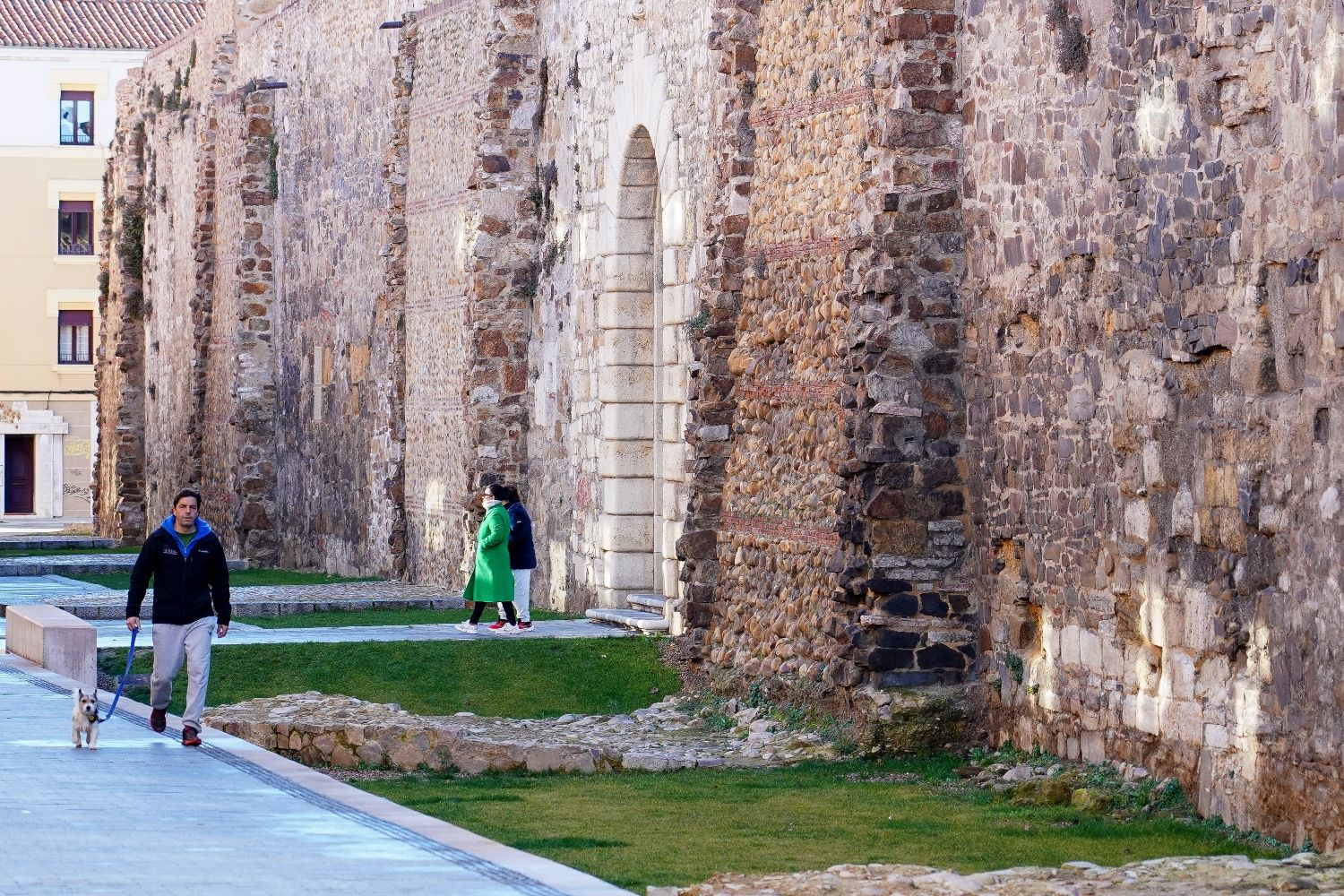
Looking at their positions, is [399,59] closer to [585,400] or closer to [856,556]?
[585,400]

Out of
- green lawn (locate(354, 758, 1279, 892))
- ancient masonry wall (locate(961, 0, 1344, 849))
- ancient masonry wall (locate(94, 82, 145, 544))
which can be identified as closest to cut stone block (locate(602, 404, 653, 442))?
ancient masonry wall (locate(961, 0, 1344, 849))

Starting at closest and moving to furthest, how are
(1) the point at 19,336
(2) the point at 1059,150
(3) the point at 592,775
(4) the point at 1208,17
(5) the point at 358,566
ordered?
(4) the point at 1208,17
(2) the point at 1059,150
(3) the point at 592,775
(5) the point at 358,566
(1) the point at 19,336

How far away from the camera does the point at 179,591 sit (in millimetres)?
12586

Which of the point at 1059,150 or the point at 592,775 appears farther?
the point at 592,775

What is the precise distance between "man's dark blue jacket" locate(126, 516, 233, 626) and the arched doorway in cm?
677

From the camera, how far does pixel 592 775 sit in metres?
12.2

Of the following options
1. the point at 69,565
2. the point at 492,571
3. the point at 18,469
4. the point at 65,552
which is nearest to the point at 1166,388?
the point at 492,571

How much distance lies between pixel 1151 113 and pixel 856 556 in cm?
332

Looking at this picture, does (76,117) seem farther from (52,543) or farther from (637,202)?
(637,202)

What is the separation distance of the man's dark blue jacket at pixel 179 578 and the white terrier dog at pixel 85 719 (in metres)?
0.93

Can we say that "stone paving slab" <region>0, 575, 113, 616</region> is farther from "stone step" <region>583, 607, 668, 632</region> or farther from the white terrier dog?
the white terrier dog

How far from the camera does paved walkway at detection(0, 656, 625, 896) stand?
779 centimetres

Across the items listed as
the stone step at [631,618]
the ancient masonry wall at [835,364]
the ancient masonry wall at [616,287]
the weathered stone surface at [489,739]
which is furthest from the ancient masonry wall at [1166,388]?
the stone step at [631,618]

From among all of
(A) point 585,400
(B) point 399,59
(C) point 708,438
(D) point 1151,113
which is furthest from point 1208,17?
(B) point 399,59
